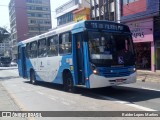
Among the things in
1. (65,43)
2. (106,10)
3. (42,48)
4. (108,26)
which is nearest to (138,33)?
(106,10)

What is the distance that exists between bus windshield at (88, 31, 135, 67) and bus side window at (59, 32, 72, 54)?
1.65 m

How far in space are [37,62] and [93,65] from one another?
7.15 meters

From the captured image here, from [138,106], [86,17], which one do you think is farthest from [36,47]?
[86,17]

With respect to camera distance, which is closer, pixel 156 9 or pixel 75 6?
pixel 156 9

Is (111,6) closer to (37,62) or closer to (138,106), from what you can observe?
(37,62)

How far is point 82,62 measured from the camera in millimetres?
12023

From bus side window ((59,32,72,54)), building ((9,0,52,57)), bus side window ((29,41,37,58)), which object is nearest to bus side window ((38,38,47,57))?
bus side window ((29,41,37,58))

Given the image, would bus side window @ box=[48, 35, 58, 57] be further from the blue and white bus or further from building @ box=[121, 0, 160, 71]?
building @ box=[121, 0, 160, 71]

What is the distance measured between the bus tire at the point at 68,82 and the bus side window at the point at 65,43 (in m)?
1.06

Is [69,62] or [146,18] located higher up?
[146,18]

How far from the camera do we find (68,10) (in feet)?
165

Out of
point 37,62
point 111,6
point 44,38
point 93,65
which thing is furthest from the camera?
point 111,6

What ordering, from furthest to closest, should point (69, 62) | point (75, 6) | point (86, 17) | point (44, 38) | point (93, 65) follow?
point (75, 6) → point (86, 17) → point (44, 38) → point (69, 62) → point (93, 65)

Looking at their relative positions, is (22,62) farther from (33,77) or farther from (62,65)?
(62,65)
